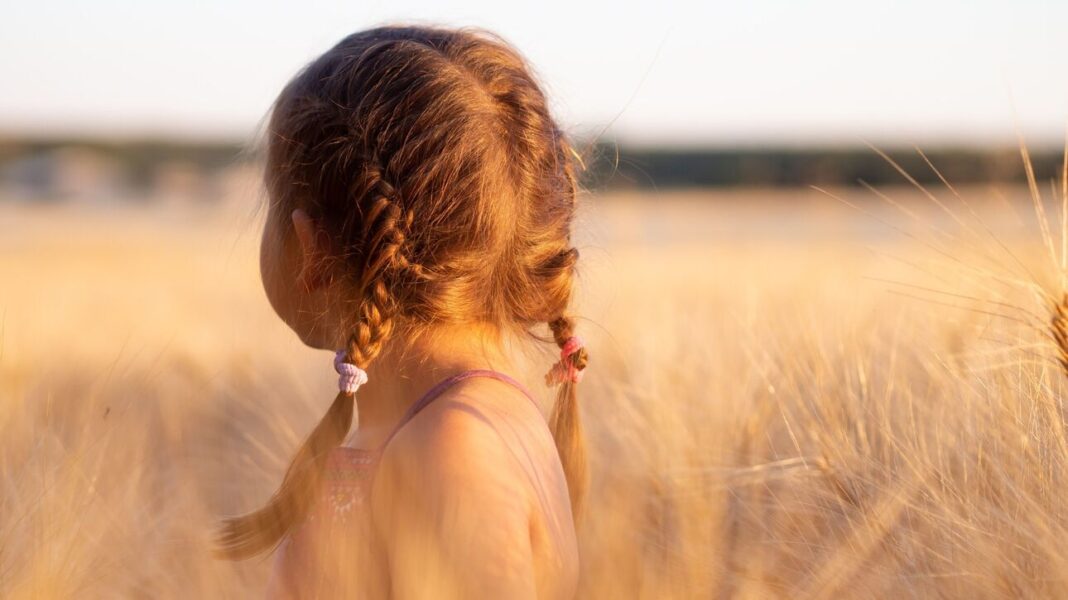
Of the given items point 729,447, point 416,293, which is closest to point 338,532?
point 416,293

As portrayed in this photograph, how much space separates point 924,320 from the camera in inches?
78.1

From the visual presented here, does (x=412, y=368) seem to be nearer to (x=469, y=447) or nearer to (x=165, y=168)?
(x=469, y=447)

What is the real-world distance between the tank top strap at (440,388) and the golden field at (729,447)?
328mm

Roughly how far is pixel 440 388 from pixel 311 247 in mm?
261

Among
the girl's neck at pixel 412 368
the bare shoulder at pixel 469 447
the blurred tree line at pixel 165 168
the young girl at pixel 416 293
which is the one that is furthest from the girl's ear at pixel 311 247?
the blurred tree line at pixel 165 168

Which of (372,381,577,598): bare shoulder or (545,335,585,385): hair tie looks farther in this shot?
(545,335,585,385): hair tie

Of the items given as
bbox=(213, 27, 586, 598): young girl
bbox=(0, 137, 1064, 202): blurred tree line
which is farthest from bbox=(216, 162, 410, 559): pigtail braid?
bbox=(0, 137, 1064, 202): blurred tree line

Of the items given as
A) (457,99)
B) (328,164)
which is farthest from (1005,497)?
(328,164)

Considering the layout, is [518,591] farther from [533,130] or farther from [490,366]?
[533,130]

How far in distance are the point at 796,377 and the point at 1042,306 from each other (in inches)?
20.3

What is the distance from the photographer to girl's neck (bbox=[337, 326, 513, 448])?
54.9 inches

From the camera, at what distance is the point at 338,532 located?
1357 millimetres

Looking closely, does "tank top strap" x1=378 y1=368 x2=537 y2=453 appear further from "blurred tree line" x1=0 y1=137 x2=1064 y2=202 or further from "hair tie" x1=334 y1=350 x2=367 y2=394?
"blurred tree line" x1=0 y1=137 x2=1064 y2=202

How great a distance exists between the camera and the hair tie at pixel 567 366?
5.12 ft
